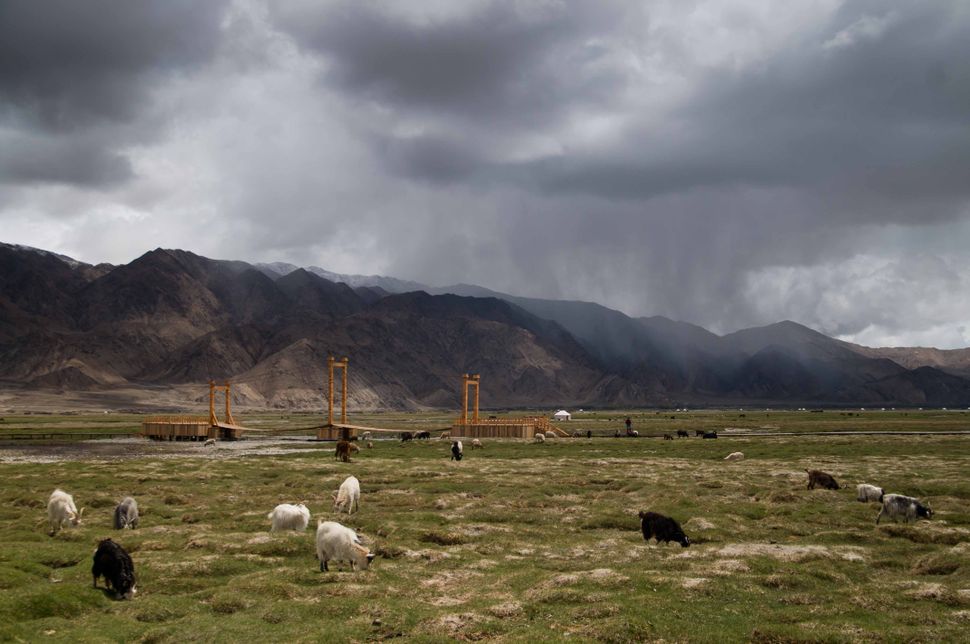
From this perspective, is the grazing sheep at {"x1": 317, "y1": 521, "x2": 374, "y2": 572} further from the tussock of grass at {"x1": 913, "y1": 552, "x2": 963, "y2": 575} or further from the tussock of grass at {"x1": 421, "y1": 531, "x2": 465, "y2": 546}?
the tussock of grass at {"x1": 913, "y1": 552, "x2": 963, "y2": 575}

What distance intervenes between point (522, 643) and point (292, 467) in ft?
130

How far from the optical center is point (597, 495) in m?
36.3

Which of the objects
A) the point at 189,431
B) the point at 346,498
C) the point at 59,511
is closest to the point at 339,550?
the point at 346,498

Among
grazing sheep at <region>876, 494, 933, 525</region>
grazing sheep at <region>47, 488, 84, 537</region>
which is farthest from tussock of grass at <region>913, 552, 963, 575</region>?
grazing sheep at <region>47, 488, 84, 537</region>

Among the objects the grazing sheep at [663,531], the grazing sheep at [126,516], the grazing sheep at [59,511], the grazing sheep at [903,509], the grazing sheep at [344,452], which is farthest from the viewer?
the grazing sheep at [344,452]

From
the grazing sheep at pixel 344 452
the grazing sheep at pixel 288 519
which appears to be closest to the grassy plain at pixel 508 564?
Answer: the grazing sheep at pixel 288 519

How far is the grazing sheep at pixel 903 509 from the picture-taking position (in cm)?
2883

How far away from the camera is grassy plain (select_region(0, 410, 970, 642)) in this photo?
52.1 feet

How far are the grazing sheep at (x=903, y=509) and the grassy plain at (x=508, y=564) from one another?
1.67 ft

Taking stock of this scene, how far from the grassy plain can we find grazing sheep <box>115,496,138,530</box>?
2.57ft

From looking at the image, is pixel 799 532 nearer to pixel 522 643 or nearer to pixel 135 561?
pixel 522 643

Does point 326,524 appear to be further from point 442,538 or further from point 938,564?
point 938,564

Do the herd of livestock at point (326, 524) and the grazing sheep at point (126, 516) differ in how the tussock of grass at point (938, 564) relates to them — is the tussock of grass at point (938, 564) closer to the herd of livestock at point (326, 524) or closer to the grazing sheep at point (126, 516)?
the herd of livestock at point (326, 524)

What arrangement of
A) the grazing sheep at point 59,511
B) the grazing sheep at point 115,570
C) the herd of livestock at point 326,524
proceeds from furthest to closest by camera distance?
the grazing sheep at point 59,511 → the herd of livestock at point 326,524 → the grazing sheep at point 115,570
